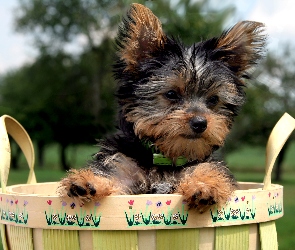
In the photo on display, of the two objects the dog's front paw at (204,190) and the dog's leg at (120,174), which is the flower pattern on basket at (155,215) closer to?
the dog's front paw at (204,190)

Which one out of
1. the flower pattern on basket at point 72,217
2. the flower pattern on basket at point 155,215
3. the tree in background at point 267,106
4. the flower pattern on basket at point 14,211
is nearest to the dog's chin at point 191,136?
the flower pattern on basket at point 155,215

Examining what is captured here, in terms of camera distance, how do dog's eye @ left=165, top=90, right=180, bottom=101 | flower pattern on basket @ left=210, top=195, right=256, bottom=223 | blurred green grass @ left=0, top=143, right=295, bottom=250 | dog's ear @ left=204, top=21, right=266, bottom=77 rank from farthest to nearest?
blurred green grass @ left=0, top=143, right=295, bottom=250 < dog's ear @ left=204, top=21, right=266, bottom=77 < dog's eye @ left=165, top=90, right=180, bottom=101 < flower pattern on basket @ left=210, top=195, right=256, bottom=223

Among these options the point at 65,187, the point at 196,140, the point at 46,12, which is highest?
the point at 46,12

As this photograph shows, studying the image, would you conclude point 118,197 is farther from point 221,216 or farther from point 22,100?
point 22,100

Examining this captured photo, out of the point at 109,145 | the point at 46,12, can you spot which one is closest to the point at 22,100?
the point at 46,12

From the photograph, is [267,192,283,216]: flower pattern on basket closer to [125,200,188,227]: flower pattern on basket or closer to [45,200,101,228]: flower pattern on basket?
[125,200,188,227]: flower pattern on basket

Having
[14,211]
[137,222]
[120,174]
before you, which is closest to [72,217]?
[137,222]

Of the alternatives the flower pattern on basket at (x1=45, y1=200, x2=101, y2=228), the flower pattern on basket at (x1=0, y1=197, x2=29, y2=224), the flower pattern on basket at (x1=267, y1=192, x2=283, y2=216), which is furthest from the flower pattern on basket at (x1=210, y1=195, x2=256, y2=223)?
the flower pattern on basket at (x1=0, y1=197, x2=29, y2=224)
